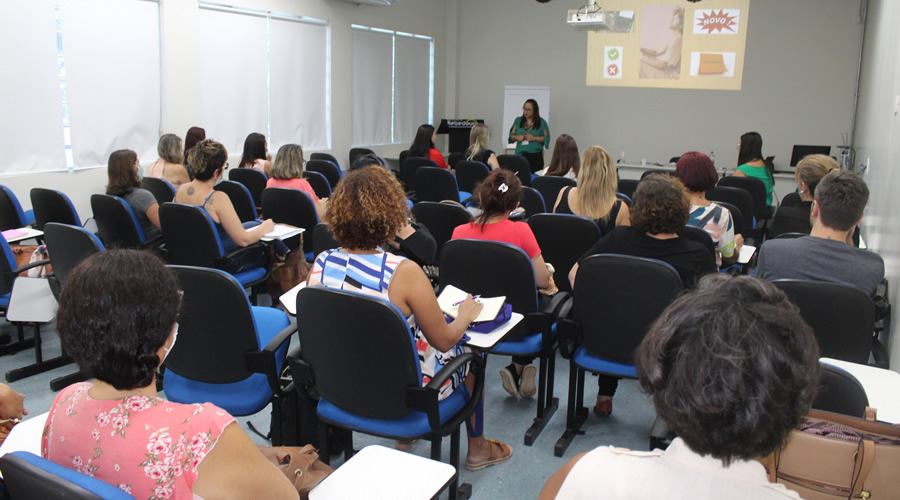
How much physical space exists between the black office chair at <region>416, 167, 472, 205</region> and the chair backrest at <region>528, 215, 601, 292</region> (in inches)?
105

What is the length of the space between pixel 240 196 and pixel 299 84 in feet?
12.6

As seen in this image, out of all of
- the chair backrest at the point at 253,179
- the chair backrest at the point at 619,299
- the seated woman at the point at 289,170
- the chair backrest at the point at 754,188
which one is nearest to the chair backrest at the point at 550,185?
the chair backrest at the point at 754,188

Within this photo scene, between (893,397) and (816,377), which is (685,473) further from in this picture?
(893,397)

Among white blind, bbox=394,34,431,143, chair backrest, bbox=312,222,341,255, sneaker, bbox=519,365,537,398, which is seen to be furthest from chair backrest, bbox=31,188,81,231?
white blind, bbox=394,34,431,143

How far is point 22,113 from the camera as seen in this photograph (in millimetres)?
5434

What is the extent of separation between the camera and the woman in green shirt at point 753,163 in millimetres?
6434

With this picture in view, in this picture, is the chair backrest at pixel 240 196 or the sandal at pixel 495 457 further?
the chair backrest at pixel 240 196

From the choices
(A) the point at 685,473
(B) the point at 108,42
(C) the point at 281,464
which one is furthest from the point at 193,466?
(B) the point at 108,42

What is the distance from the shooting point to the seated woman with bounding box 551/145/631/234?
4137mm

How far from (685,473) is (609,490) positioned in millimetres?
121

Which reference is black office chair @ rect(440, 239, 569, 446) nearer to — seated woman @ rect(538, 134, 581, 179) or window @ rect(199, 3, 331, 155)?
seated woman @ rect(538, 134, 581, 179)

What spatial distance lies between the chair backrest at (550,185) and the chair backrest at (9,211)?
3.88 metres

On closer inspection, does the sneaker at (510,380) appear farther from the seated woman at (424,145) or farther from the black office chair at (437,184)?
the seated woman at (424,145)

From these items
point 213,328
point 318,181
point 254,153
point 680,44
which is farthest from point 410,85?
point 213,328
